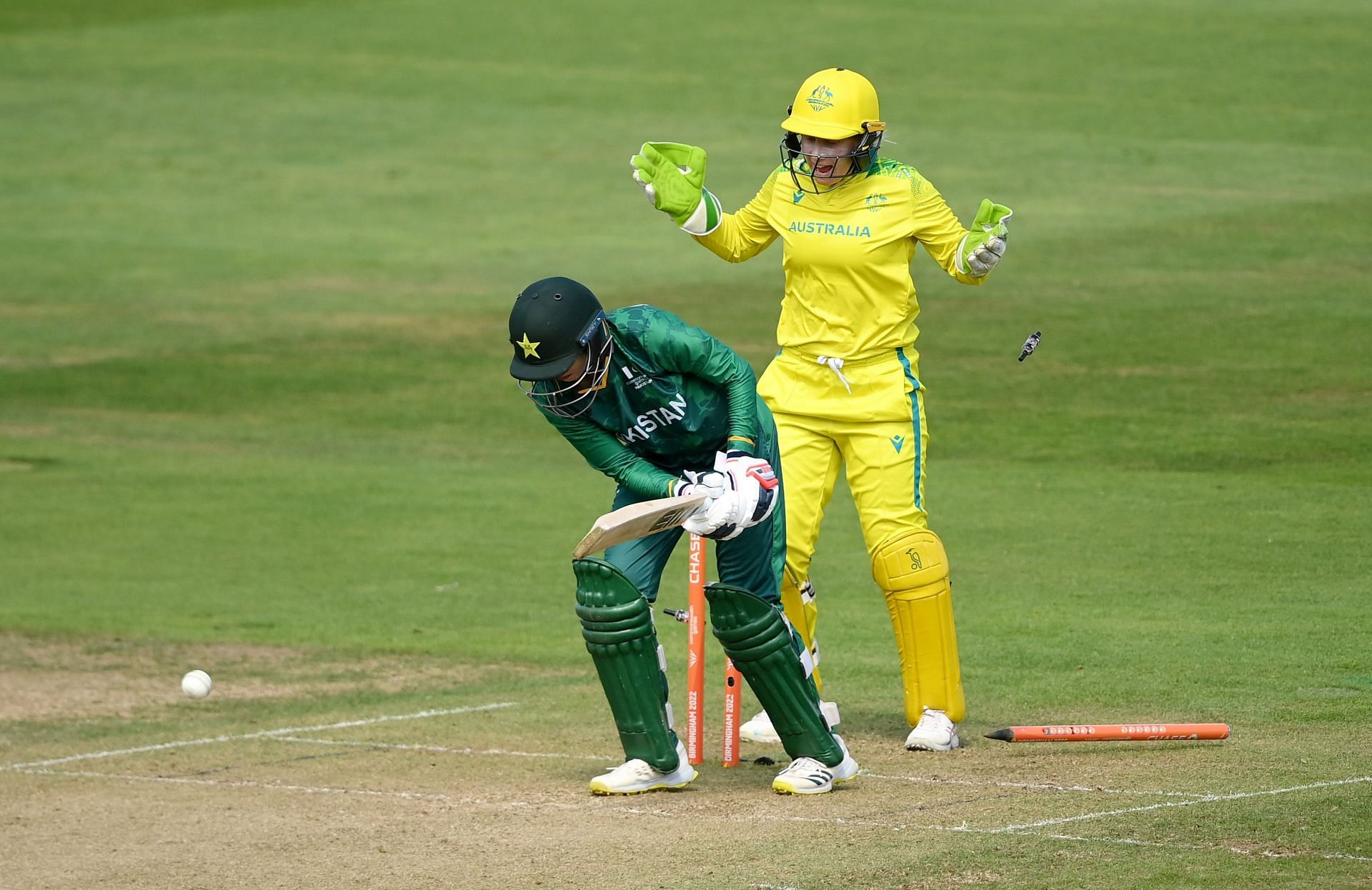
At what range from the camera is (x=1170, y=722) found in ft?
25.7

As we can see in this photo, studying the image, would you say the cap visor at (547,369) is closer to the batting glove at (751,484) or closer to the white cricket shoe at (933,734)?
the batting glove at (751,484)

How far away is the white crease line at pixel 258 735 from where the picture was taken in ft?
27.3

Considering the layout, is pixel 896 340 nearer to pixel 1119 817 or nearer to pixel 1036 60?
pixel 1119 817

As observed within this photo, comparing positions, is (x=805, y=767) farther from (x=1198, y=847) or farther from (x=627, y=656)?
(x=1198, y=847)

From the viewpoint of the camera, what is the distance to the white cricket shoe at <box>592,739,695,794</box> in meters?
7.16

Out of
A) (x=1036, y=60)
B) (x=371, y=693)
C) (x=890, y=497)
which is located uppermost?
(x=1036, y=60)

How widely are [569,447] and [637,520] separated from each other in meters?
9.01

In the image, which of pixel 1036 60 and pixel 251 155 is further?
pixel 1036 60

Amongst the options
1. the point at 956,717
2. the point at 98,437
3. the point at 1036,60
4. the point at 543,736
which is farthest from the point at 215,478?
the point at 1036,60

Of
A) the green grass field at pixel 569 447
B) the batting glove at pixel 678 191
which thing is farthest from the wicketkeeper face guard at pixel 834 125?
the green grass field at pixel 569 447

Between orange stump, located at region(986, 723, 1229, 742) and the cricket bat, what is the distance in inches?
64.6

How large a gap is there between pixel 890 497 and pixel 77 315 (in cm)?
1452

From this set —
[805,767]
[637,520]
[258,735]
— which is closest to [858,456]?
[805,767]

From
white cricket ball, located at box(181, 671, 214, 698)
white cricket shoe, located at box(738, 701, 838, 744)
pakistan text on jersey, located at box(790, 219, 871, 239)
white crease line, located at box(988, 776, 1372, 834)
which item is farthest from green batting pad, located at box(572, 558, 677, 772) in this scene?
white cricket ball, located at box(181, 671, 214, 698)
